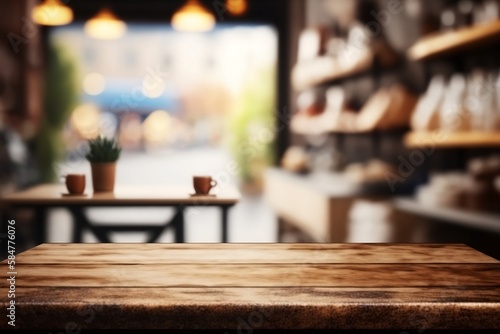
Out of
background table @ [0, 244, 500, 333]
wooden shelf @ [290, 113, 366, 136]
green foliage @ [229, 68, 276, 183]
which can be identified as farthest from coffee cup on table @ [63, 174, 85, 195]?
green foliage @ [229, 68, 276, 183]

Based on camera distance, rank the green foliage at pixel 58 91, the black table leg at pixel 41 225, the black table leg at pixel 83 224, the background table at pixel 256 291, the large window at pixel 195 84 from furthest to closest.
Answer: the green foliage at pixel 58 91, the large window at pixel 195 84, the black table leg at pixel 83 224, the black table leg at pixel 41 225, the background table at pixel 256 291

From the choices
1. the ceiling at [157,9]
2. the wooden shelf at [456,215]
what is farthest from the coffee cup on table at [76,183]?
the ceiling at [157,9]

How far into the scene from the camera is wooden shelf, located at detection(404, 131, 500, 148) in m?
2.69

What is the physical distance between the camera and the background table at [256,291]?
1027 millimetres

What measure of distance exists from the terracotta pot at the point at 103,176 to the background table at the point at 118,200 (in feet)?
0.13

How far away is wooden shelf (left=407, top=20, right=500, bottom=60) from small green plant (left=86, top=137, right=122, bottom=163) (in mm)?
1601

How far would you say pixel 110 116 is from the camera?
289 inches

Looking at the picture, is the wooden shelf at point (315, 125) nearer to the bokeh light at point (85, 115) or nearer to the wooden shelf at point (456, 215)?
the wooden shelf at point (456, 215)

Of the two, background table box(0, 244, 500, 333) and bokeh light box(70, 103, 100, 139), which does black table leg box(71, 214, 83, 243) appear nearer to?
background table box(0, 244, 500, 333)

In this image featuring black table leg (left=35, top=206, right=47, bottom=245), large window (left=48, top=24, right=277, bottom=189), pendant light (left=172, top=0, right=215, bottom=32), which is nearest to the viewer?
black table leg (left=35, top=206, right=47, bottom=245)

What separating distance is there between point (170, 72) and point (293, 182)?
2528 mm

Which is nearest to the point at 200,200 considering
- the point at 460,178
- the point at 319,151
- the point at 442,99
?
the point at 460,178

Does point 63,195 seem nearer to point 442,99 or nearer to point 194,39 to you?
point 442,99

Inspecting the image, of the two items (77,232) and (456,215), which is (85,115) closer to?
(77,232)
